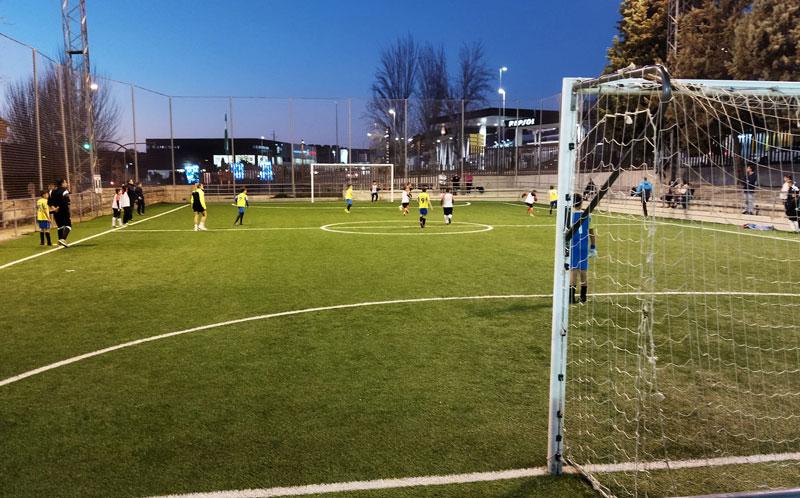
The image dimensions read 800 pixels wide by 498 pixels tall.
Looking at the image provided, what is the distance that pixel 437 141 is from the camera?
158ft

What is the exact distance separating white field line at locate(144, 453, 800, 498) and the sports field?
8cm

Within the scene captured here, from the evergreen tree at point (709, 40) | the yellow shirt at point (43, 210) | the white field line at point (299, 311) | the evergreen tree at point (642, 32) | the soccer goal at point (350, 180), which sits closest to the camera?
the white field line at point (299, 311)

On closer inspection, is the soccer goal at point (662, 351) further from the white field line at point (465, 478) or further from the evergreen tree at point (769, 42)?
the evergreen tree at point (769, 42)

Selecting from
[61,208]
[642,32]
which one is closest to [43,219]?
[61,208]

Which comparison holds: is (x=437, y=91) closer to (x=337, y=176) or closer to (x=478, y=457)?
(x=337, y=176)

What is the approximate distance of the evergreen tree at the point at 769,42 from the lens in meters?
23.1

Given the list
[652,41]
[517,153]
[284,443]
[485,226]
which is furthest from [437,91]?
[284,443]

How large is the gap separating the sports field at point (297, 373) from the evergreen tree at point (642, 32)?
2424 cm

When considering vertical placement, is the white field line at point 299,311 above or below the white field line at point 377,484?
above

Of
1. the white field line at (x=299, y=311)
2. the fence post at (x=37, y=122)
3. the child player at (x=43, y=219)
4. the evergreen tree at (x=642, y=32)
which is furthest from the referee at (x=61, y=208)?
the evergreen tree at (x=642, y=32)

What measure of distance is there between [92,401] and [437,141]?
43987mm

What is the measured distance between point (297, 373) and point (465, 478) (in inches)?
108

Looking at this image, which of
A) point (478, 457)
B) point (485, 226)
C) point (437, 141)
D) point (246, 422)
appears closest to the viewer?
point (478, 457)

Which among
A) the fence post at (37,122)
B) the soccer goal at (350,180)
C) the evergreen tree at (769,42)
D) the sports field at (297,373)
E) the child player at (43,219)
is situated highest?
the evergreen tree at (769,42)
